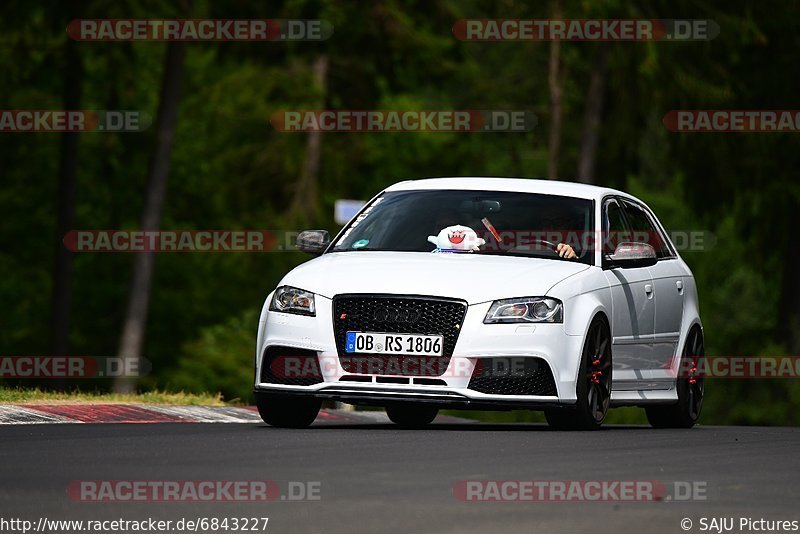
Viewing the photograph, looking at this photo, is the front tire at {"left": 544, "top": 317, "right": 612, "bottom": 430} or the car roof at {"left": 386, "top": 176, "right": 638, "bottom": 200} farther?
the car roof at {"left": 386, "top": 176, "right": 638, "bottom": 200}

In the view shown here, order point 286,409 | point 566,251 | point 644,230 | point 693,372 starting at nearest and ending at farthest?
point 286,409 → point 566,251 → point 693,372 → point 644,230

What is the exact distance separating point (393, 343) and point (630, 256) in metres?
2.17

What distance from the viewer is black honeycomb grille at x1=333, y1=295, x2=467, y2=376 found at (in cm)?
1273

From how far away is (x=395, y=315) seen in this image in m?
12.8

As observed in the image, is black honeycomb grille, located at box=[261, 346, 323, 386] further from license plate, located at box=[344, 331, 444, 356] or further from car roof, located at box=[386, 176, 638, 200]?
car roof, located at box=[386, 176, 638, 200]

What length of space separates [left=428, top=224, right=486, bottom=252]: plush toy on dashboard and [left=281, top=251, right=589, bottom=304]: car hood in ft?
1.01

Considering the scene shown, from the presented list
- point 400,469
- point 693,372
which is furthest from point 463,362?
point 693,372

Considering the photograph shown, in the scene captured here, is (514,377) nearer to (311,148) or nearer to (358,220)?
(358,220)

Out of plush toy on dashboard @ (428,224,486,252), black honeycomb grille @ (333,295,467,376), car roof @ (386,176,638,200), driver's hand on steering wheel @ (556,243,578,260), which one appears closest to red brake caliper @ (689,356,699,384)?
car roof @ (386,176,638,200)

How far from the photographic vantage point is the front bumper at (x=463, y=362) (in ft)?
41.7

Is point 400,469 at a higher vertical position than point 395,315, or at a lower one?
lower

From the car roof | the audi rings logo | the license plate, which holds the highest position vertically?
the car roof

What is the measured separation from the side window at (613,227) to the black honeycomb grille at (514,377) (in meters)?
1.73

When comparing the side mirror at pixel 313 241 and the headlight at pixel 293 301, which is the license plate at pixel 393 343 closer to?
the headlight at pixel 293 301
